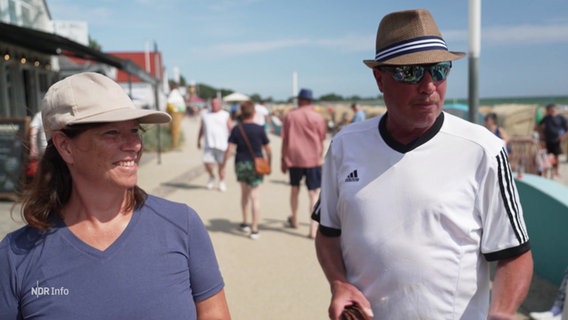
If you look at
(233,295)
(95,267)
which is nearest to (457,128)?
(95,267)

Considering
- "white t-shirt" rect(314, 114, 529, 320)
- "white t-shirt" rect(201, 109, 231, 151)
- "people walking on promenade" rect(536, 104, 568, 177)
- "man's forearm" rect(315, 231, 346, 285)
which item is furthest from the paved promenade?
"people walking on promenade" rect(536, 104, 568, 177)

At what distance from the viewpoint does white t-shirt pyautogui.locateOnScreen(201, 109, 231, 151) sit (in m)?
9.11

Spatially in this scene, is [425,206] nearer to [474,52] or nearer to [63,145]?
[63,145]

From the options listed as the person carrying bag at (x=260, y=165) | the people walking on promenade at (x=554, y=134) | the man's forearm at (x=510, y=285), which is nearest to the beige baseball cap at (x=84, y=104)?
the man's forearm at (x=510, y=285)

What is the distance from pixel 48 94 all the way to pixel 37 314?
0.71 m

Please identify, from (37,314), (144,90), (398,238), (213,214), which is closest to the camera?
(37,314)

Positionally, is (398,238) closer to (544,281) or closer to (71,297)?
(71,297)

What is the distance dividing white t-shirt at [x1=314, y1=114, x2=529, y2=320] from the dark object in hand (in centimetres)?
7

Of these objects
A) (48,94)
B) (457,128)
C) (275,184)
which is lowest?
(275,184)

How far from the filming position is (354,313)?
1782 millimetres

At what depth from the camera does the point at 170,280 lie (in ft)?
5.38

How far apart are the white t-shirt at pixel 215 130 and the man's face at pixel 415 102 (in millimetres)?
7401

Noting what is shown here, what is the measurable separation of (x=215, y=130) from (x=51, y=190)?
7.43 m

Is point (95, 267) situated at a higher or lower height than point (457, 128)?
lower
